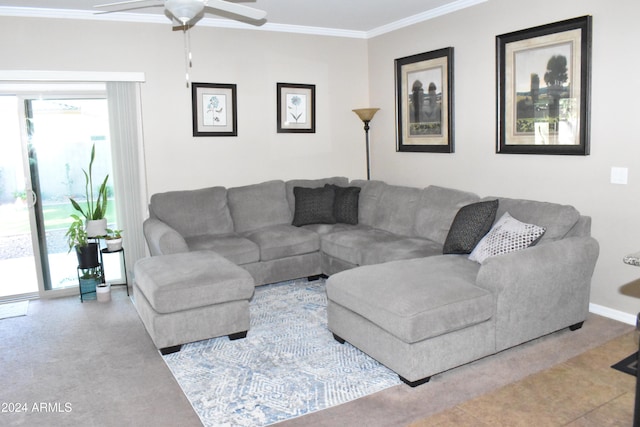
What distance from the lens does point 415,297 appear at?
9.59 ft

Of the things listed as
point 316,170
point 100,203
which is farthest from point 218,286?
point 316,170

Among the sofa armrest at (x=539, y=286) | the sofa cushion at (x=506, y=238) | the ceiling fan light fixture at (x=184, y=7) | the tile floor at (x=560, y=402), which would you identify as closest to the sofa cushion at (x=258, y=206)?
the sofa cushion at (x=506, y=238)

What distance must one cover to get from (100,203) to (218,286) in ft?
7.31

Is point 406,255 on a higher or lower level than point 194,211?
lower

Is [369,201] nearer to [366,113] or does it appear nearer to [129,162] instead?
[366,113]

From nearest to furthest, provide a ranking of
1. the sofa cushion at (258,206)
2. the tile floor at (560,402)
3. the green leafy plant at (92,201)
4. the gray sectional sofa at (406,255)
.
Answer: the tile floor at (560,402), the gray sectional sofa at (406,255), the green leafy plant at (92,201), the sofa cushion at (258,206)

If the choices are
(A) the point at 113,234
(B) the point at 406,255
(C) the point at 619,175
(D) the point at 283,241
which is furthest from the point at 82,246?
(C) the point at 619,175

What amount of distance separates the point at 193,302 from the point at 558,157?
2.97m

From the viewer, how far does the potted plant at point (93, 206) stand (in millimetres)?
4672

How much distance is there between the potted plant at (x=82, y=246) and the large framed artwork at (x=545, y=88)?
12.3 ft

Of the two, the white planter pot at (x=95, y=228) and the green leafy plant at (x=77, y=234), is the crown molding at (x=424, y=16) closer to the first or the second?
the white planter pot at (x=95, y=228)

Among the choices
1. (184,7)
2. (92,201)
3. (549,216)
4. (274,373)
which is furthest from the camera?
(92,201)

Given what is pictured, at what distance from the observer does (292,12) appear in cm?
495

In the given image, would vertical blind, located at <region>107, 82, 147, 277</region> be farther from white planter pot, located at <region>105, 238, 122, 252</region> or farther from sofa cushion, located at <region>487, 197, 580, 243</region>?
sofa cushion, located at <region>487, 197, 580, 243</region>
